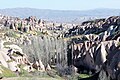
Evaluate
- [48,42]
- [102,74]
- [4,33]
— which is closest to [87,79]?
[102,74]

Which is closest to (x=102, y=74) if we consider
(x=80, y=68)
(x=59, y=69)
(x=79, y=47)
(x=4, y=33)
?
(x=59, y=69)

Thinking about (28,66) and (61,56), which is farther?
(61,56)

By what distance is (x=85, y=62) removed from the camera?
104m

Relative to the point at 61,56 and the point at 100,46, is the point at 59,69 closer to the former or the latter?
the point at 100,46

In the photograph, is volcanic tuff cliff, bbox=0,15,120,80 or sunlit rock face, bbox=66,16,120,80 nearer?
sunlit rock face, bbox=66,16,120,80

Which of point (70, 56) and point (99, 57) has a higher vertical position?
point (99, 57)

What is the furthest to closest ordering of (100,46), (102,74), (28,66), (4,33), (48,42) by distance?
(4,33)
(48,42)
(100,46)
(28,66)
(102,74)

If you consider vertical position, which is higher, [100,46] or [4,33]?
[100,46]

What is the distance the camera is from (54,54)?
11900 centimetres

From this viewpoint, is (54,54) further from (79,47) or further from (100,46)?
(100,46)

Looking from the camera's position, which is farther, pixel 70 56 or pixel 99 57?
pixel 70 56

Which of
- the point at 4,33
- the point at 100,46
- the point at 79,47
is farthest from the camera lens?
the point at 4,33

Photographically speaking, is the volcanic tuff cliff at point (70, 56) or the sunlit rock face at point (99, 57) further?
the volcanic tuff cliff at point (70, 56)

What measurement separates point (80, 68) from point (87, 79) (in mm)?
21891
